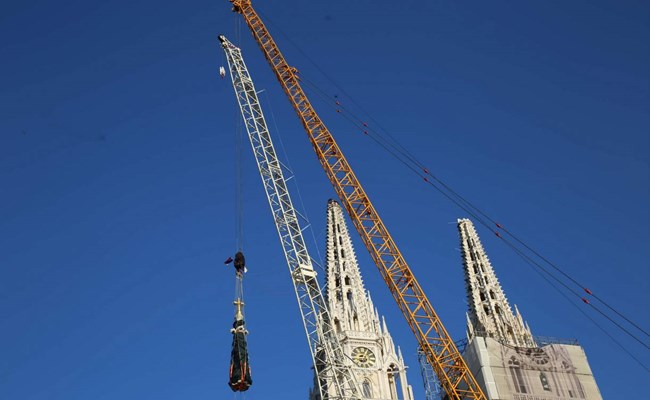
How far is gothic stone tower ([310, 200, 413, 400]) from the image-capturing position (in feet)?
241

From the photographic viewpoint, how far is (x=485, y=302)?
77875 mm

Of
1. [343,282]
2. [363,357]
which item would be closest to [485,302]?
[363,357]

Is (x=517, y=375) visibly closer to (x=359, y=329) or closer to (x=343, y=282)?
(x=359, y=329)

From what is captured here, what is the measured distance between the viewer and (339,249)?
288ft

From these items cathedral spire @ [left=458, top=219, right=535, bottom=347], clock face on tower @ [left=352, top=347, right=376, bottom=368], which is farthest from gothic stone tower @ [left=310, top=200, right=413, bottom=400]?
cathedral spire @ [left=458, top=219, right=535, bottom=347]

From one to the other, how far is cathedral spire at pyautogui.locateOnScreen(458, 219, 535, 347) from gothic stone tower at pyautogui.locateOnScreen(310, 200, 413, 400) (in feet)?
29.3

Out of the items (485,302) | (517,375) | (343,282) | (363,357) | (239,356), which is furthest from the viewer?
(343,282)

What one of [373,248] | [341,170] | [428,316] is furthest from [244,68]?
[428,316]

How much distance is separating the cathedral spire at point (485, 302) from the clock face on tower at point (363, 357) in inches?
405

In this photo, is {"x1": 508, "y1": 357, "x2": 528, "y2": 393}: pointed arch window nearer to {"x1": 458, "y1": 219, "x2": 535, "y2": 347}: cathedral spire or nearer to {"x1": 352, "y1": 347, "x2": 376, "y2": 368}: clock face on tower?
{"x1": 458, "y1": 219, "x2": 535, "y2": 347}: cathedral spire

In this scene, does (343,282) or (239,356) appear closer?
(239,356)

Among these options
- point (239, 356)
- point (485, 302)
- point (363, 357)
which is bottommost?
point (239, 356)

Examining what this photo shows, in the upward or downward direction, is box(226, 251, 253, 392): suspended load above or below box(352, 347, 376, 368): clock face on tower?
below

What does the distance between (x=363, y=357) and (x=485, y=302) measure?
14100 mm
